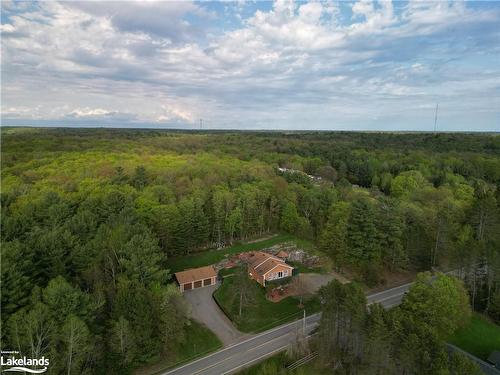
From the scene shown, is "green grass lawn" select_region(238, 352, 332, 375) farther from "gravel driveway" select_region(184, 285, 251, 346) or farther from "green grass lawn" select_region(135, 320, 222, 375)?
"green grass lawn" select_region(135, 320, 222, 375)

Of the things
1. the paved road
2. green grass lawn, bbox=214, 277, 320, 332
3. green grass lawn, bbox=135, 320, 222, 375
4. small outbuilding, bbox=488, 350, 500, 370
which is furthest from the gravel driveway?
small outbuilding, bbox=488, 350, 500, 370

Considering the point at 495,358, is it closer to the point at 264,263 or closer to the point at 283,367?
the point at 283,367

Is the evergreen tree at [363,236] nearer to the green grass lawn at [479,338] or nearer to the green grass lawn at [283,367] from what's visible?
the green grass lawn at [479,338]

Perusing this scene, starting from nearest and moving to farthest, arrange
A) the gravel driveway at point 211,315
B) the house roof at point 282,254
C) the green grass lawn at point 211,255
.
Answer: the gravel driveway at point 211,315 → the green grass lawn at point 211,255 → the house roof at point 282,254

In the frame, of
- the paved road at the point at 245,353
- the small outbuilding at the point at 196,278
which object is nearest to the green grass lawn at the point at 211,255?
the small outbuilding at the point at 196,278

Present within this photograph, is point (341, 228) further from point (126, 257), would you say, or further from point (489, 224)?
point (126, 257)

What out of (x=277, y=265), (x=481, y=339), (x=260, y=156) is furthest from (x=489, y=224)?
(x=260, y=156)
